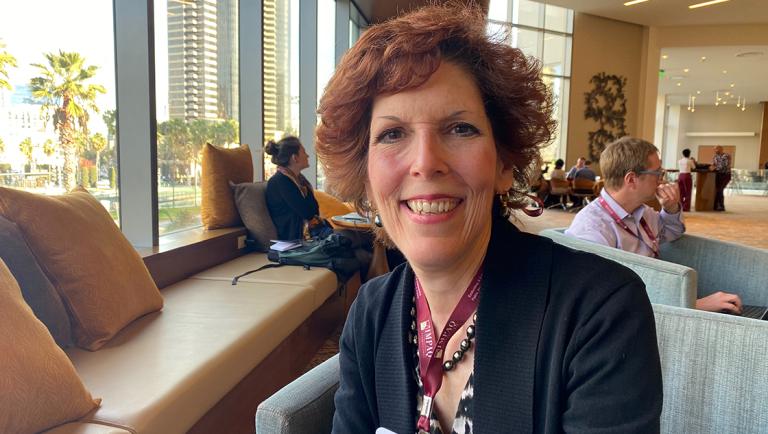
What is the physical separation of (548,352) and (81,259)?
5.41 feet

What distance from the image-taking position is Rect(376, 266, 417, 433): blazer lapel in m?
0.86

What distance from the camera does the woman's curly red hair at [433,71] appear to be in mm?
872

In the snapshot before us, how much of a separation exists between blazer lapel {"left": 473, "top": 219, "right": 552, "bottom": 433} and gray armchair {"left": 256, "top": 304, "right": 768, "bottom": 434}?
0.41 m

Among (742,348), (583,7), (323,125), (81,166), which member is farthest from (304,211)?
(583,7)

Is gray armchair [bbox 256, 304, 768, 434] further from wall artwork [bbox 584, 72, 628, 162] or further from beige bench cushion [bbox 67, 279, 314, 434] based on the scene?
wall artwork [bbox 584, 72, 628, 162]

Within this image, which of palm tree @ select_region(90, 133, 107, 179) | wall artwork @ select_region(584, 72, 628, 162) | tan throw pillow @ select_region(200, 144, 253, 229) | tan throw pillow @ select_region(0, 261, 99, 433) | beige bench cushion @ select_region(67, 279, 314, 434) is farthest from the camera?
wall artwork @ select_region(584, 72, 628, 162)

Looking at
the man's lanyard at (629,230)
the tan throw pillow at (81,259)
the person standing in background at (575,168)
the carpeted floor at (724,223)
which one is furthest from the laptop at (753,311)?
the person standing in background at (575,168)

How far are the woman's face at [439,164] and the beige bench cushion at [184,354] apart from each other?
969 millimetres

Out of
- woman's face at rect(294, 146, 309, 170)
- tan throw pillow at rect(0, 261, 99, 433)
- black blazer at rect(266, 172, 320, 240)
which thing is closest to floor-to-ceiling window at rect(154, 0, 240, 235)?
black blazer at rect(266, 172, 320, 240)

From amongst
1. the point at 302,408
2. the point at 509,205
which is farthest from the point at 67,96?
the point at 509,205

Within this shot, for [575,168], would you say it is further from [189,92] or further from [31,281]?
[31,281]

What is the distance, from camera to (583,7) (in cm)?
1119

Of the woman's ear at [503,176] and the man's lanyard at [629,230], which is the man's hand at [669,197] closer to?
the man's lanyard at [629,230]

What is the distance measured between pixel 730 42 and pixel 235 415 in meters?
14.1
